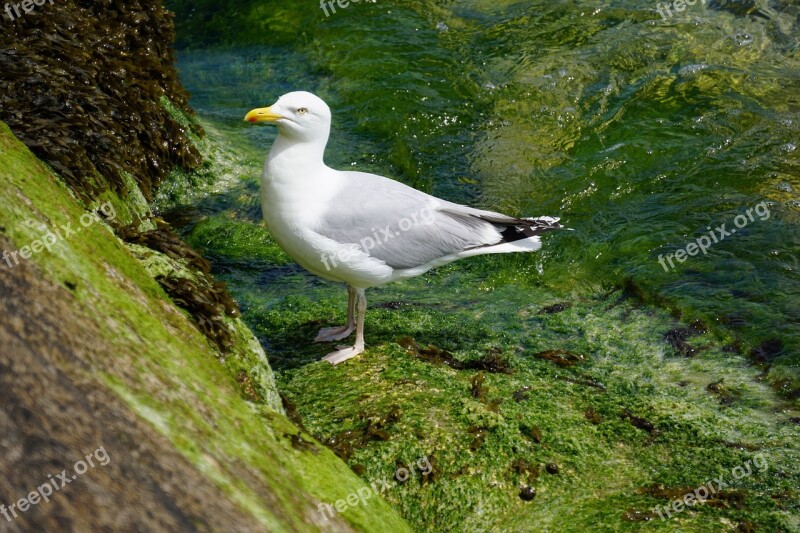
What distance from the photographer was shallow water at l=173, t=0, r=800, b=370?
6863 mm

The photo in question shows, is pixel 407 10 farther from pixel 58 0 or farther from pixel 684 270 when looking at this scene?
pixel 684 270

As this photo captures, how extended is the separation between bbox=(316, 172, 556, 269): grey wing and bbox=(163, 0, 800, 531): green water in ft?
1.91

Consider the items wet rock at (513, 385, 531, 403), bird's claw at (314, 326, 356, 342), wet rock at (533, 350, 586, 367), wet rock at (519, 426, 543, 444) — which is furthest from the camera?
bird's claw at (314, 326, 356, 342)

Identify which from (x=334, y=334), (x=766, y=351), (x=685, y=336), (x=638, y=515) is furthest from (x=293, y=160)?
(x=766, y=351)

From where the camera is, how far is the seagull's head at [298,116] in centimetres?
527

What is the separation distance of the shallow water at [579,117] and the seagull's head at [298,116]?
5.63 ft

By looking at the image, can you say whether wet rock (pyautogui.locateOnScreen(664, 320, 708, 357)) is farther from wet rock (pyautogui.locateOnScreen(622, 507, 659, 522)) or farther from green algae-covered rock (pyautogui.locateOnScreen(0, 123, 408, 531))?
green algae-covered rock (pyautogui.locateOnScreen(0, 123, 408, 531))

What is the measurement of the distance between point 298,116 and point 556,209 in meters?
3.08

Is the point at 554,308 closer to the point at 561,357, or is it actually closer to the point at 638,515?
the point at 561,357

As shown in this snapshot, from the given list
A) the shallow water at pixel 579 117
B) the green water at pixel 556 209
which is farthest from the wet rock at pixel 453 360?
the shallow water at pixel 579 117

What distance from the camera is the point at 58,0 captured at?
711cm

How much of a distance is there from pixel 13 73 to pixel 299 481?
354cm

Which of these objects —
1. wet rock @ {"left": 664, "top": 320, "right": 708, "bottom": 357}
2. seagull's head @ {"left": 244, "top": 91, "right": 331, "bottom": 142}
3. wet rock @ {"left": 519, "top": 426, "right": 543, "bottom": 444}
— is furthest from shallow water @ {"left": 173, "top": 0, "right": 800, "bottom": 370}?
wet rock @ {"left": 519, "top": 426, "right": 543, "bottom": 444}

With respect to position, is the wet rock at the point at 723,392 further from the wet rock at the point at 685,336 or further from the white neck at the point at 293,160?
the white neck at the point at 293,160
